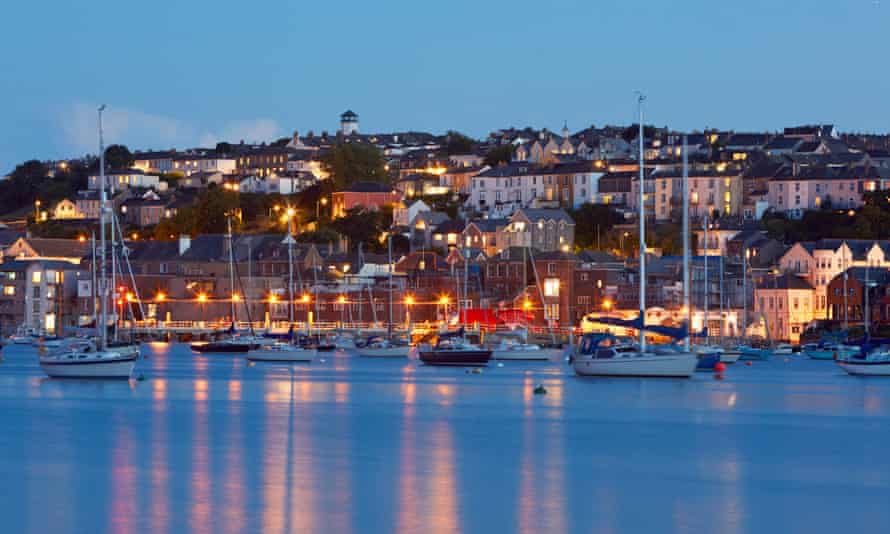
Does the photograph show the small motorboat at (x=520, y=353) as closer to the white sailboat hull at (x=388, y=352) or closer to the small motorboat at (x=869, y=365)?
the white sailboat hull at (x=388, y=352)

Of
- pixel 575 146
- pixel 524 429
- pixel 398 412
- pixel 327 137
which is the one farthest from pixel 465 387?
pixel 327 137

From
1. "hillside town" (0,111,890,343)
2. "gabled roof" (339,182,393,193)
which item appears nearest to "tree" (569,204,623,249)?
"hillside town" (0,111,890,343)

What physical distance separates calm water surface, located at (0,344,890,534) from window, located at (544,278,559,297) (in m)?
39.7

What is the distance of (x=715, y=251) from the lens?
107688mm

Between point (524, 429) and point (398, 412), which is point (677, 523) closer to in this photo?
point (524, 429)

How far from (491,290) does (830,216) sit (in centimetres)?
2373

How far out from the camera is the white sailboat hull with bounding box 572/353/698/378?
174 ft

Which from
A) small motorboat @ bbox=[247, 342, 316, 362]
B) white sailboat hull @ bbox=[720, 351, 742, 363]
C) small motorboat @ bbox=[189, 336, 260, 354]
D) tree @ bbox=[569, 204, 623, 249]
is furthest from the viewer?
tree @ bbox=[569, 204, 623, 249]

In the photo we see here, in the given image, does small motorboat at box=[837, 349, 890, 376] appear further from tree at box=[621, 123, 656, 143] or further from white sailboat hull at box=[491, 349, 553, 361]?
tree at box=[621, 123, 656, 143]

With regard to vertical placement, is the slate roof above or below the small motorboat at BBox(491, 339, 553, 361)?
above

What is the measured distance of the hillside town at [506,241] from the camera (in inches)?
3880

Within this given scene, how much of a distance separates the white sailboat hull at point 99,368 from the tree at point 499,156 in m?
89.0

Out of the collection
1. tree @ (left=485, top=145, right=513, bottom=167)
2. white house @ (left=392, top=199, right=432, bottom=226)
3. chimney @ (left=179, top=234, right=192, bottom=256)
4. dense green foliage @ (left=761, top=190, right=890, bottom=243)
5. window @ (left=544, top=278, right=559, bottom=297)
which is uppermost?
tree @ (left=485, top=145, right=513, bottom=167)

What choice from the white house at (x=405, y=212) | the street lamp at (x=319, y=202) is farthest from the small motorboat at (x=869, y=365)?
the street lamp at (x=319, y=202)
